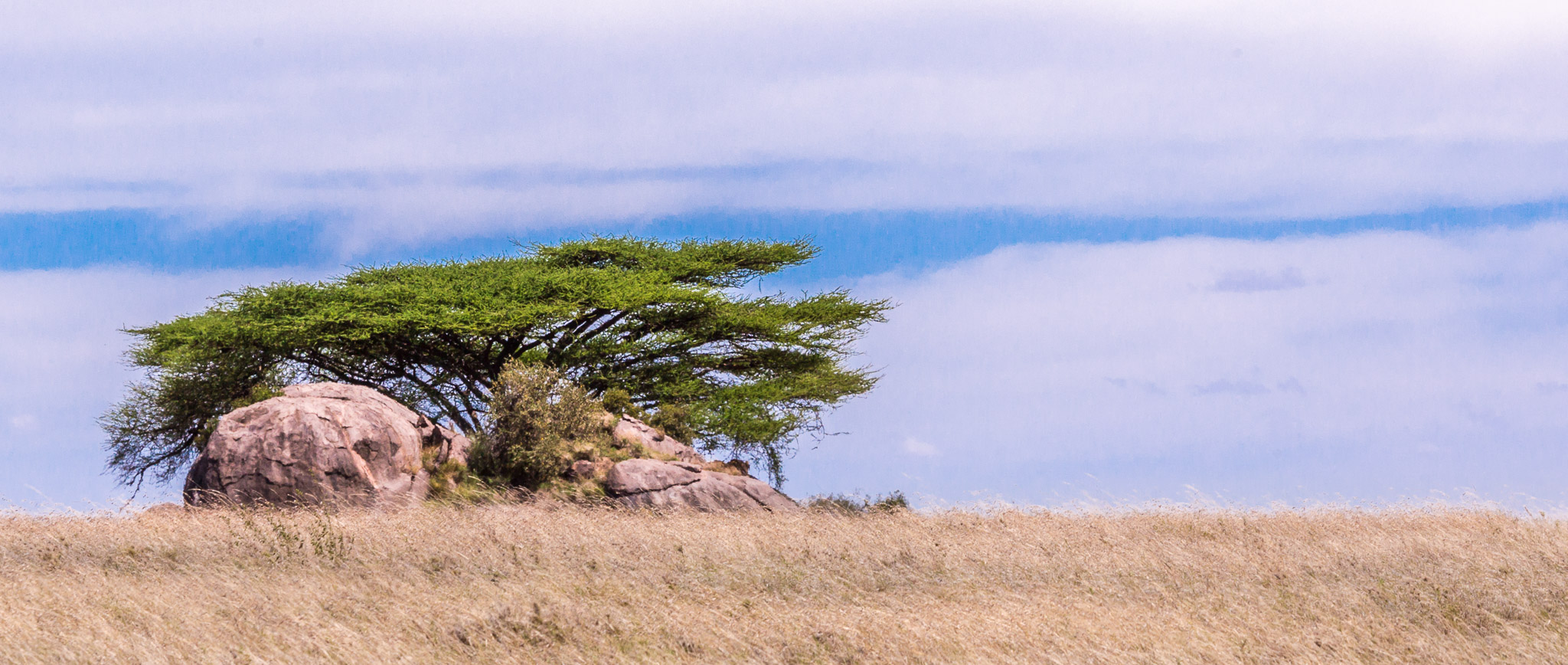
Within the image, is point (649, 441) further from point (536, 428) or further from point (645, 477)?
point (645, 477)

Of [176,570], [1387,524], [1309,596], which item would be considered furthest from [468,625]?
[1387,524]

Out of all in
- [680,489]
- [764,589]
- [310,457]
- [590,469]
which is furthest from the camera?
[590,469]

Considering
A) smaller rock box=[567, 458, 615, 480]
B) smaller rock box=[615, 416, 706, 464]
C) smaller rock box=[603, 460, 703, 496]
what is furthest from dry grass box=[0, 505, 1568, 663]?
smaller rock box=[615, 416, 706, 464]

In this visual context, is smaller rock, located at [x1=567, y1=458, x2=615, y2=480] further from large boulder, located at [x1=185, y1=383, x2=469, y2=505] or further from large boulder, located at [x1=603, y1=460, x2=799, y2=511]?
large boulder, located at [x1=185, y1=383, x2=469, y2=505]

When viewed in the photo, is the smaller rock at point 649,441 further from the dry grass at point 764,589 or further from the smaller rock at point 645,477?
the dry grass at point 764,589

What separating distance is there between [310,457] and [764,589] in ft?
39.3

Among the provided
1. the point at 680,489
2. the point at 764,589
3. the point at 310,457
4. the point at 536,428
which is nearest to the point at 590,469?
the point at 536,428

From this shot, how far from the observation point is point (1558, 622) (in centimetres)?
1227

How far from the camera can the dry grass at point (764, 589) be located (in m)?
10.5

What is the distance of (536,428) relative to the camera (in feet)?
76.1

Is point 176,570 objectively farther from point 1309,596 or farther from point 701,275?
point 701,275

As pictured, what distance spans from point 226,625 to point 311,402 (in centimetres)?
1199

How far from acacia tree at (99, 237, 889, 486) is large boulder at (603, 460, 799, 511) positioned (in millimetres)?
6804

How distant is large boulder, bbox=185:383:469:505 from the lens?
2125cm
